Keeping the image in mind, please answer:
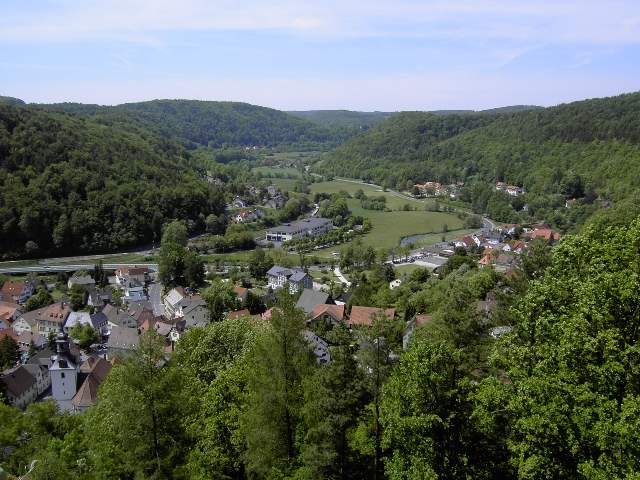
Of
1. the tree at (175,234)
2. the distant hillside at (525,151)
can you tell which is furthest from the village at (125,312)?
the distant hillside at (525,151)

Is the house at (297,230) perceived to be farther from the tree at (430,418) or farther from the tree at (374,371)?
the tree at (430,418)

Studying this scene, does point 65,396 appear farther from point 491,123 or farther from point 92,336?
point 491,123

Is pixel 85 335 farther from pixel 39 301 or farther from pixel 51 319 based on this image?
pixel 39 301

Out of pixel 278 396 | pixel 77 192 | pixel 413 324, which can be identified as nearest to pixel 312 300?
pixel 413 324

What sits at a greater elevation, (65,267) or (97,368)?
(97,368)

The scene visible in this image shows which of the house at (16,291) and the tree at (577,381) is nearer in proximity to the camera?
the tree at (577,381)

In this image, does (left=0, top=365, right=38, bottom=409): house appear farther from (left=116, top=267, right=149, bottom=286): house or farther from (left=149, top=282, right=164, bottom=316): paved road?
(left=116, top=267, right=149, bottom=286): house
